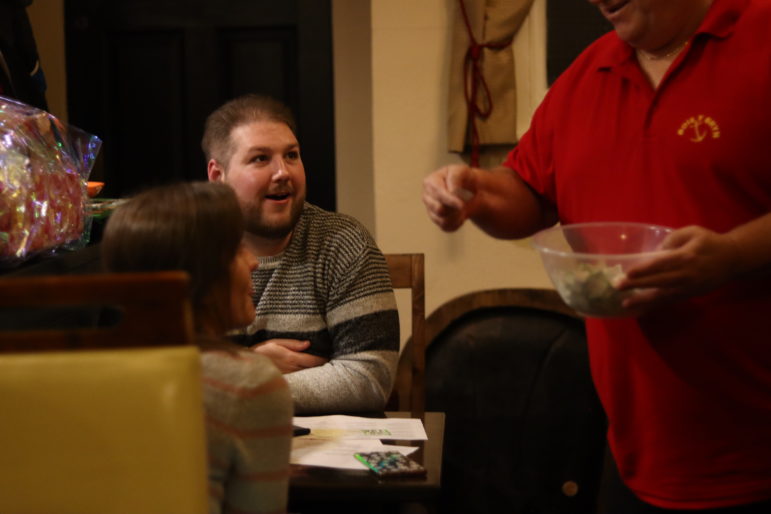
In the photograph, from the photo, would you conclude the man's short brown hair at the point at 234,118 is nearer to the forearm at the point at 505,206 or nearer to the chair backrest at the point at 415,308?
the chair backrest at the point at 415,308

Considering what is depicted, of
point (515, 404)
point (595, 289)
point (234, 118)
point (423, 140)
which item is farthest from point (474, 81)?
point (595, 289)

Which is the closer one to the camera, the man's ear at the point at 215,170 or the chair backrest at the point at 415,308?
the man's ear at the point at 215,170

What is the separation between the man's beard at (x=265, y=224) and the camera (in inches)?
78.9

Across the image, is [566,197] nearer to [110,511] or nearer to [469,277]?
[110,511]

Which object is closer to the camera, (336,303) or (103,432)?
(103,432)

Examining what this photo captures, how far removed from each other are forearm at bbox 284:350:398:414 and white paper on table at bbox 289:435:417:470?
0.18 m

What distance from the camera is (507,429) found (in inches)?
114

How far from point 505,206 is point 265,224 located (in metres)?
0.60

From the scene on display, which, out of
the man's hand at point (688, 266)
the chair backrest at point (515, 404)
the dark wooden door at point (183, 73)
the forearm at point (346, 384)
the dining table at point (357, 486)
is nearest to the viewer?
the man's hand at point (688, 266)

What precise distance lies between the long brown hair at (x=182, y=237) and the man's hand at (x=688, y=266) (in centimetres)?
54

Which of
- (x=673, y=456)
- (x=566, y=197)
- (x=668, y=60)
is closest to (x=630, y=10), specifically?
(x=668, y=60)

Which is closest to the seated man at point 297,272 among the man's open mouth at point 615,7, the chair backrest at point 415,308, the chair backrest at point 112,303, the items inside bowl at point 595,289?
the chair backrest at point 415,308

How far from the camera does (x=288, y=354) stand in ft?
6.44

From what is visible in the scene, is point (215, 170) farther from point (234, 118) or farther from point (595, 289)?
point (595, 289)
